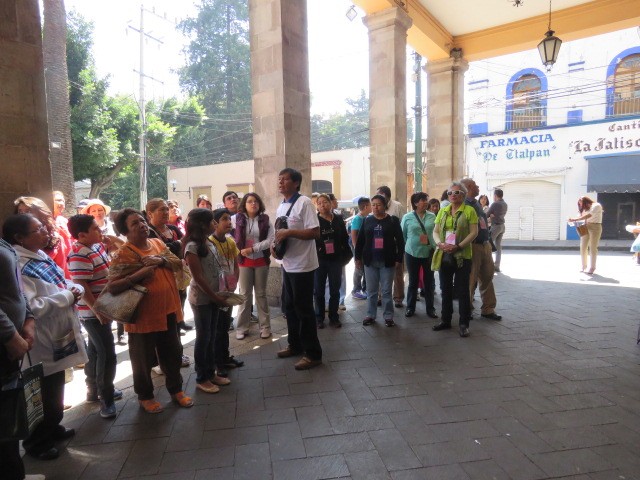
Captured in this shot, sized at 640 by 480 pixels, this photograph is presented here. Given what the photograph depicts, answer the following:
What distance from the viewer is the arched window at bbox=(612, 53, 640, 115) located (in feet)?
50.5

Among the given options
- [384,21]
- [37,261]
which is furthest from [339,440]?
[384,21]

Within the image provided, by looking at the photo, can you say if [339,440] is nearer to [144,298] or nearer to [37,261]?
[144,298]

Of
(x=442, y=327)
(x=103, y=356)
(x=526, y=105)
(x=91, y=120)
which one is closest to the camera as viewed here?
(x=103, y=356)

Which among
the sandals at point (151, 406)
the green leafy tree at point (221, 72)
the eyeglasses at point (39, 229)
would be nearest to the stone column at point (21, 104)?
the eyeglasses at point (39, 229)

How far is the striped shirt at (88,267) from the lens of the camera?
9.84 feet

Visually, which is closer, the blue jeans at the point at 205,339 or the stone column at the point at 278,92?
the blue jeans at the point at 205,339

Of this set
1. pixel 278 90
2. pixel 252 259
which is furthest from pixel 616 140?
pixel 252 259

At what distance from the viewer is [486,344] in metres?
4.37

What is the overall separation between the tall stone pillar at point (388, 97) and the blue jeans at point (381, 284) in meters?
3.10

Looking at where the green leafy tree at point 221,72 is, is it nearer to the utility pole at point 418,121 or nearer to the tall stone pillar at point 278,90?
the utility pole at point 418,121

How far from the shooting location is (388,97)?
7.84 meters

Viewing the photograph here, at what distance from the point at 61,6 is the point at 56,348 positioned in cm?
1506

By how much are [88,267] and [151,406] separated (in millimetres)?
1155

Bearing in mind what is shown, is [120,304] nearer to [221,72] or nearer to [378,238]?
[378,238]
